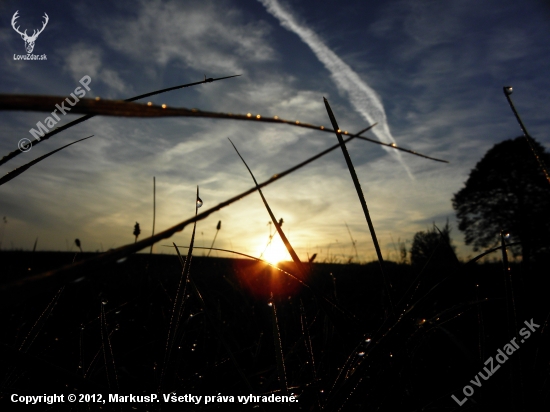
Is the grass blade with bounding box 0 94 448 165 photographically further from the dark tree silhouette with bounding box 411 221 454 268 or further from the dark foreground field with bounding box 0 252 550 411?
the dark tree silhouette with bounding box 411 221 454 268

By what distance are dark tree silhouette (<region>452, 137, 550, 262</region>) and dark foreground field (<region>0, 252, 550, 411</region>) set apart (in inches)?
877

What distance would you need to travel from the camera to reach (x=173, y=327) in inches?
32.9

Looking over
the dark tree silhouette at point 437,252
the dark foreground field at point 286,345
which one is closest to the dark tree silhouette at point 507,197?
the dark tree silhouette at point 437,252

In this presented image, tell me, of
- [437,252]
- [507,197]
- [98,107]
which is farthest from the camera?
[507,197]

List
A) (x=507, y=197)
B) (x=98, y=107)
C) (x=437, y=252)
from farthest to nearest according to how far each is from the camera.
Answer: (x=507, y=197), (x=437, y=252), (x=98, y=107)

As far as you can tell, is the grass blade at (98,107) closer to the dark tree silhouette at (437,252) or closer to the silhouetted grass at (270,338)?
the silhouetted grass at (270,338)

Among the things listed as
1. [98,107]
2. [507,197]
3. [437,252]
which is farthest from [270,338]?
[507,197]

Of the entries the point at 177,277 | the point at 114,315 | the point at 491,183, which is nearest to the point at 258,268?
the point at 177,277

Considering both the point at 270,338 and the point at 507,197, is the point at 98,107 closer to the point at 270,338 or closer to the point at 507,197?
the point at 270,338

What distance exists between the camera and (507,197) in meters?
22.5

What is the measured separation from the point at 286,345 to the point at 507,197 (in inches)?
1006

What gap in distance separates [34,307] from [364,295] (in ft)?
7.48

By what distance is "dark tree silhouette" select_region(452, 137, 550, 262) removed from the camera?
2111 centimetres

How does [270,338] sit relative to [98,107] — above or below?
below
